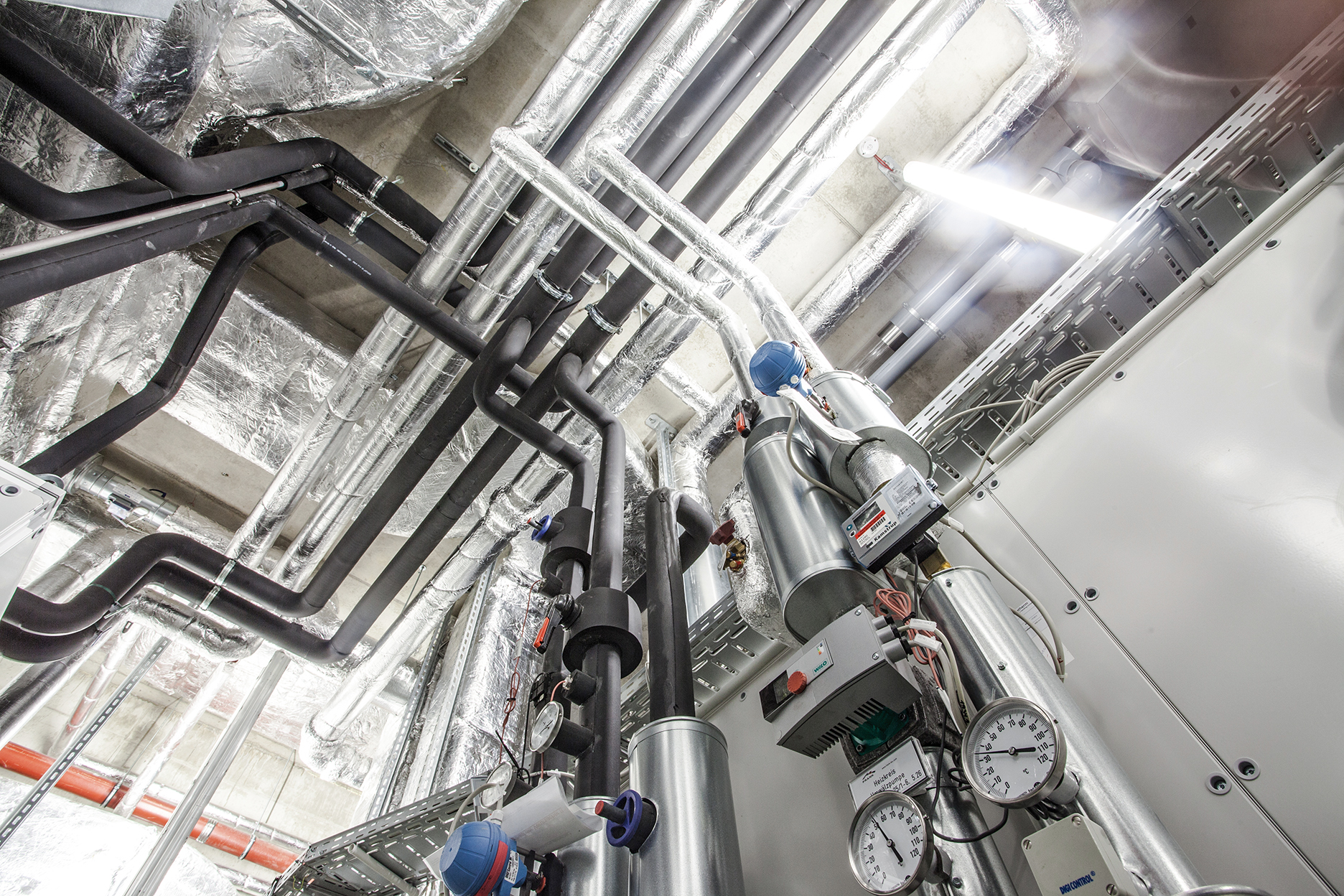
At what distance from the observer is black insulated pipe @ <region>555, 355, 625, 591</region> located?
1.50 metres

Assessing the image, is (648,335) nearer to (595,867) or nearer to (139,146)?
(139,146)

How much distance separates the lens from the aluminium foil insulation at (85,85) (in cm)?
143

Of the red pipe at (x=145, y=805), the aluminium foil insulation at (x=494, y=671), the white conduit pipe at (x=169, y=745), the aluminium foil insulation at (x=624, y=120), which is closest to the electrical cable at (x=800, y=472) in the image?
the aluminium foil insulation at (x=494, y=671)

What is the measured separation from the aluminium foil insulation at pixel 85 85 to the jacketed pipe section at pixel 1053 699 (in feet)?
7.09

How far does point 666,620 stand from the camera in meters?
1.30

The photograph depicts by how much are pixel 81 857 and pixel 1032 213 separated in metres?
4.10

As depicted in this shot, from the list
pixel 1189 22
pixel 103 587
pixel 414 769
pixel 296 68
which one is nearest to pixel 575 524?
pixel 414 769

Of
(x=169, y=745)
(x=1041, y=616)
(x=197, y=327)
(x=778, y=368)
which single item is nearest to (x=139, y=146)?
(x=197, y=327)

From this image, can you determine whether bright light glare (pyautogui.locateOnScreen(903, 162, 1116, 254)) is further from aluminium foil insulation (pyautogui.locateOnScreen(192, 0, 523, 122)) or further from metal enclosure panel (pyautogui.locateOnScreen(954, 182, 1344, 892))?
aluminium foil insulation (pyautogui.locateOnScreen(192, 0, 523, 122))

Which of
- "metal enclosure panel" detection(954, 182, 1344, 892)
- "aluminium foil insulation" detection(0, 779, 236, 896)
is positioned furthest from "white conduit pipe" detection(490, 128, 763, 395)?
"aluminium foil insulation" detection(0, 779, 236, 896)

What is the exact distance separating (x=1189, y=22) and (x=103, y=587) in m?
3.58

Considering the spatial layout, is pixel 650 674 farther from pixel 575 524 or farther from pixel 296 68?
pixel 296 68

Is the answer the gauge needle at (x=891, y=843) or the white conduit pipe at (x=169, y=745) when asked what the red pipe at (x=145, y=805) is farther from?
the gauge needle at (x=891, y=843)

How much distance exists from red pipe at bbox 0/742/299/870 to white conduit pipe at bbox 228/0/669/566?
1.99m
